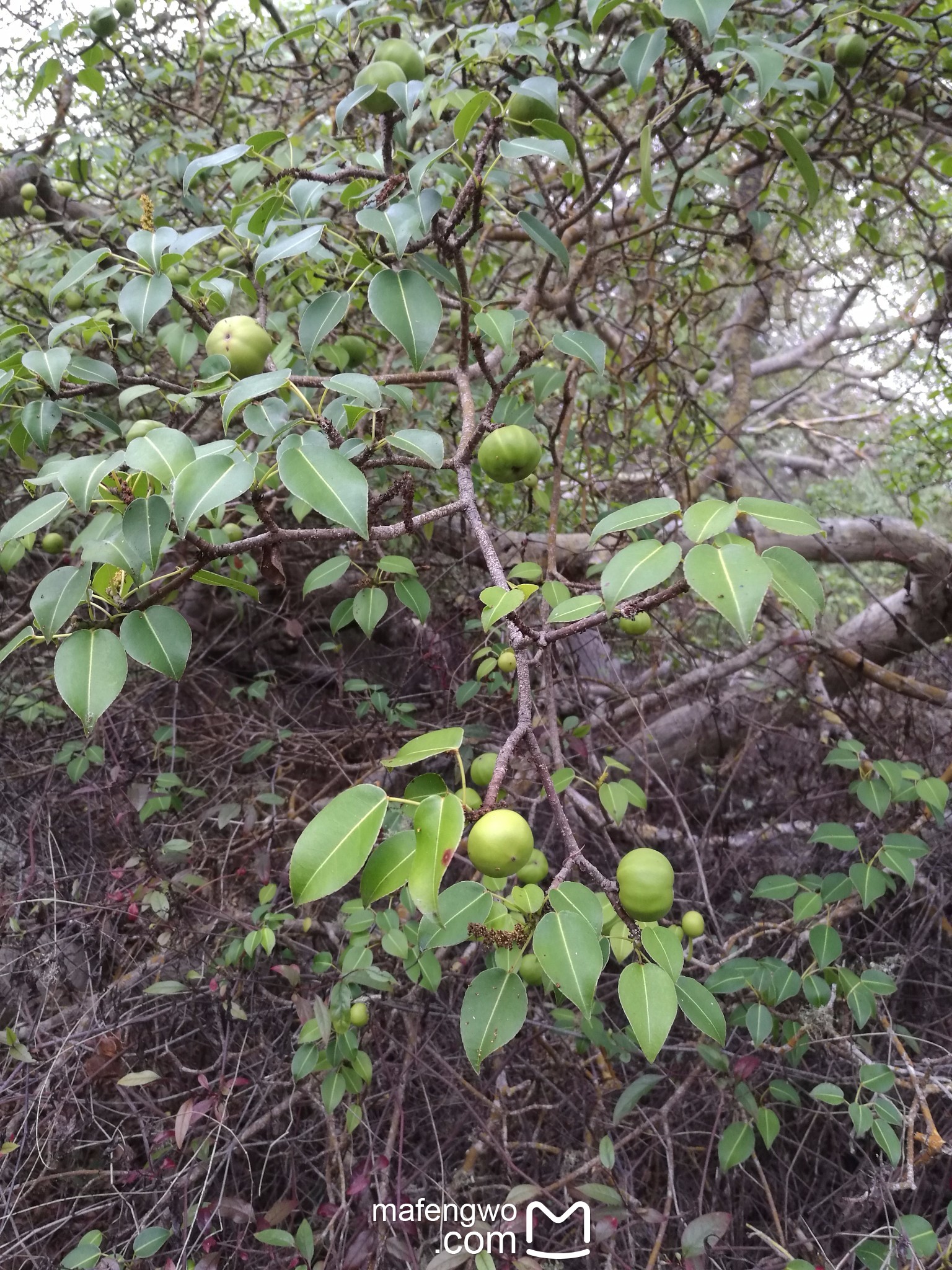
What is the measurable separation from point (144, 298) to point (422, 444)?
1.78 feet

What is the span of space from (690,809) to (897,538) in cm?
151

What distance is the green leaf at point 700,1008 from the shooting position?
1176 millimetres

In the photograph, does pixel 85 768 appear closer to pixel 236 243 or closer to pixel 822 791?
pixel 236 243

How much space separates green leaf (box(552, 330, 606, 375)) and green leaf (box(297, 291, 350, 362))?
0.40 m

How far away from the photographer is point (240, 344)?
3.88 feet

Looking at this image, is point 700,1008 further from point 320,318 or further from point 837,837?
point 320,318

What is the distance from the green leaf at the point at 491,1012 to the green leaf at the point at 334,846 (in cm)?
29

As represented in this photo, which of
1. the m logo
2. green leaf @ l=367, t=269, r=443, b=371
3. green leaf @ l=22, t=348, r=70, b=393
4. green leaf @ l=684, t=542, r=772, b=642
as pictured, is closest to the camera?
green leaf @ l=684, t=542, r=772, b=642

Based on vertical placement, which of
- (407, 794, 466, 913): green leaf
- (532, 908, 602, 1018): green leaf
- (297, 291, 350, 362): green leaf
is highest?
(297, 291, 350, 362): green leaf

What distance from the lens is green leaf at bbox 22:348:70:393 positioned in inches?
45.6

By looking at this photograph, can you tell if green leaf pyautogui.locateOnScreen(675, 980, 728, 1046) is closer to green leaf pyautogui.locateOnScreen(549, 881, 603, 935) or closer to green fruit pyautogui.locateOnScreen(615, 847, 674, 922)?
green fruit pyautogui.locateOnScreen(615, 847, 674, 922)

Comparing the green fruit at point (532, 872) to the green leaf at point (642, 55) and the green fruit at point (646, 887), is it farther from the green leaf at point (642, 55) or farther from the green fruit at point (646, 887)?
the green leaf at point (642, 55)


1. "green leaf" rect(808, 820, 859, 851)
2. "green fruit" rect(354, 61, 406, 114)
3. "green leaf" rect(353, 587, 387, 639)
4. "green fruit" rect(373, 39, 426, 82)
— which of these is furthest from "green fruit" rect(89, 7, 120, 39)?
"green leaf" rect(808, 820, 859, 851)

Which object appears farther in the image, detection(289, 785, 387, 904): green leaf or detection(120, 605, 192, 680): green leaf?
detection(120, 605, 192, 680): green leaf
